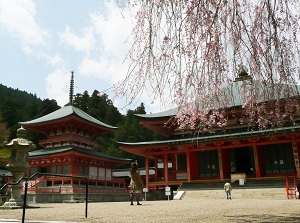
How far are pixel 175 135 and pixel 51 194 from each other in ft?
34.3

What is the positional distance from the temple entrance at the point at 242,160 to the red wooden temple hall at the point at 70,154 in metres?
11.9

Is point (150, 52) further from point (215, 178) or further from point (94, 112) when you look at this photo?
point (94, 112)

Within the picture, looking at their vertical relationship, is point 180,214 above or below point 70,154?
below

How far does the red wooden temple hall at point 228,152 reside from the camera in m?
20.6

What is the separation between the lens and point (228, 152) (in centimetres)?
2350

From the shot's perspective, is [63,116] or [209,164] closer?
[209,164]

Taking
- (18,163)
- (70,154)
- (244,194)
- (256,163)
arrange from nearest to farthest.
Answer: (18,163), (244,194), (256,163), (70,154)

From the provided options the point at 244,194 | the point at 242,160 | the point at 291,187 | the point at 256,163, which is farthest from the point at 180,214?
the point at 242,160

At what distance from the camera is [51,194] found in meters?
22.3

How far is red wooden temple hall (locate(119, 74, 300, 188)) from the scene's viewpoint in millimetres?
20625

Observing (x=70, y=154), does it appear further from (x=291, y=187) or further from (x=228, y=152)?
(x=291, y=187)

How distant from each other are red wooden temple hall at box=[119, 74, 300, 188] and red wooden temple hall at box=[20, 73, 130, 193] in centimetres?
521

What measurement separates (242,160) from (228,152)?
1157 mm

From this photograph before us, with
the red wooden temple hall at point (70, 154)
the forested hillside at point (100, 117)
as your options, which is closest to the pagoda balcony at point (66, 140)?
the red wooden temple hall at point (70, 154)
